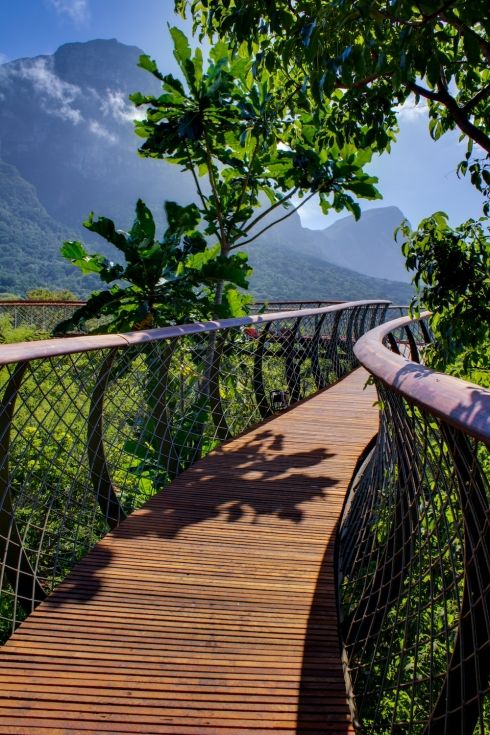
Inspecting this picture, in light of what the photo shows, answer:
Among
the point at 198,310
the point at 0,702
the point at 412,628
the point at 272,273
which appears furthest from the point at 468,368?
the point at 272,273

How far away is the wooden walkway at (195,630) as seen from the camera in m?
1.42

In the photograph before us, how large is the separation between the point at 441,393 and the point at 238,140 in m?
5.52

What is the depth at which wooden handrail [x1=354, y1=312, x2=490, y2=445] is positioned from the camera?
0.82m

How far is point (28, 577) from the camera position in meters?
1.94

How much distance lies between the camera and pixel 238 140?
5965 mm

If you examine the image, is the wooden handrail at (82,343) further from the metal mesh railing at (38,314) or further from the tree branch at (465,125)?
the metal mesh railing at (38,314)

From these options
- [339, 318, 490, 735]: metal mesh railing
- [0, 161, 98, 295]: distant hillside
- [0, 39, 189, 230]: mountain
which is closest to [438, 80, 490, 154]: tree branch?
[339, 318, 490, 735]: metal mesh railing

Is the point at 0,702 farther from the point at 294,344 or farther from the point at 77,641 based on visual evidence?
the point at 294,344

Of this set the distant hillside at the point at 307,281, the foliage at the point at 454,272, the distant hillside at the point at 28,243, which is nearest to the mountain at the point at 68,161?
the distant hillside at the point at 28,243

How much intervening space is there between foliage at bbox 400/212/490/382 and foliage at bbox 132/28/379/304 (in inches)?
65.1

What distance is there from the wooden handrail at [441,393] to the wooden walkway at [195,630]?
0.85 metres

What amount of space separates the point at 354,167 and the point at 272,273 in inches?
4275

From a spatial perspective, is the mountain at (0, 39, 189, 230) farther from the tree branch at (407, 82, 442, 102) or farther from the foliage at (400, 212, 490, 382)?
the foliage at (400, 212, 490, 382)

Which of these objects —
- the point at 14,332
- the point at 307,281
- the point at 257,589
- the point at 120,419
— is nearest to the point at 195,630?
the point at 257,589
